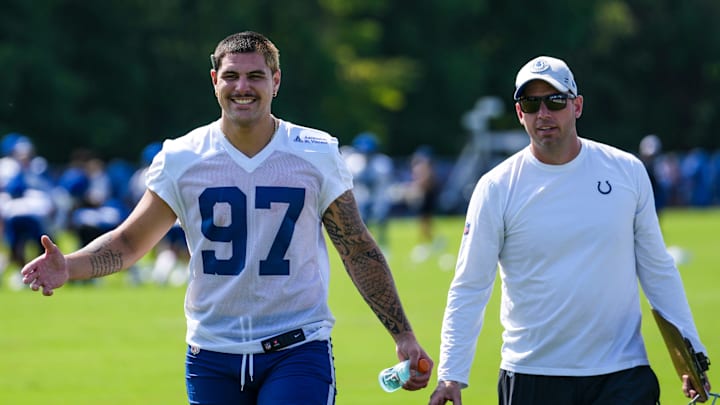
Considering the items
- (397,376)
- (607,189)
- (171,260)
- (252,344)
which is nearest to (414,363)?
(397,376)

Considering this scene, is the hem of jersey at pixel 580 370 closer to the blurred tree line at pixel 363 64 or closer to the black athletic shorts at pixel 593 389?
the black athletic shorts at pixel 593 389

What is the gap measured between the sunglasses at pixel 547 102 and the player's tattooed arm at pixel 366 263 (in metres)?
0.86

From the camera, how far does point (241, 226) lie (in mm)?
6020

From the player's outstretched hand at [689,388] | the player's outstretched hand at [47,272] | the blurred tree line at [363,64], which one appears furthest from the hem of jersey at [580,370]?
the blurred tree line at [363,64]

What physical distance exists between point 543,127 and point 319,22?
59.9m

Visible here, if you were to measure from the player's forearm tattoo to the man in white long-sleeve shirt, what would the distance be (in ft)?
4.86

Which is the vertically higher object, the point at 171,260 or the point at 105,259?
the point at 171,260

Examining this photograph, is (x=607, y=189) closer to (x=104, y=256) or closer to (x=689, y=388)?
(x=689, y=388)

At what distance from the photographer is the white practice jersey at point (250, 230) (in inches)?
238

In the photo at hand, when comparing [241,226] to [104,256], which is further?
[104,256]

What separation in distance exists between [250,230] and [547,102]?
141cm

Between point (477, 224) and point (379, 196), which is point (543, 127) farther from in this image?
point (379, 196)

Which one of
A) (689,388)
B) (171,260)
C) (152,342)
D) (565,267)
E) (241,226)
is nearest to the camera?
(241,226)

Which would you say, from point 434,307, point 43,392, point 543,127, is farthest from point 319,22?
point 543,127
